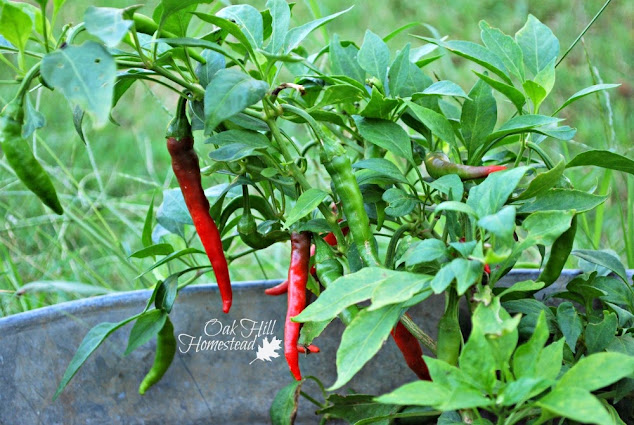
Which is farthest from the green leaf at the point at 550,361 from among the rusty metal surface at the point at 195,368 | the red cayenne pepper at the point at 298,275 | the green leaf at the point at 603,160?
the rusty metal surface at the point at 195,368

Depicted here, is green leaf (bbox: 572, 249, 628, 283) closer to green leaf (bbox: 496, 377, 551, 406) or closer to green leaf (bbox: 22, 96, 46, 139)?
green leaf (bbox: 496, 377, 551, 406)

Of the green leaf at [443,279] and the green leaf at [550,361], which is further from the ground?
the green leaf at [443,279]

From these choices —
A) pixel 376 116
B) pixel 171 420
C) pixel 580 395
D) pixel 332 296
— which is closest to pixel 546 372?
pixel 580 395

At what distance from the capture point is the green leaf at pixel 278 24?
81 cm

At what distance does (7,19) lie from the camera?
25.8 inches

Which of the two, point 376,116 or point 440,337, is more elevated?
point 376,116

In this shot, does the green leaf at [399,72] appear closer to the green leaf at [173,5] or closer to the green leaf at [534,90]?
the green leaf at [534,90]

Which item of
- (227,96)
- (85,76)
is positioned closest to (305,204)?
(227,96)

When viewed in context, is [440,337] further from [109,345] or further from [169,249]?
[109,345]

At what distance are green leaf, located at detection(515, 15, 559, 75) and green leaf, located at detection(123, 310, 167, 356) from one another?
0.54 m

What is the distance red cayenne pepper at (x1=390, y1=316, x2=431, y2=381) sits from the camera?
3.01 ft

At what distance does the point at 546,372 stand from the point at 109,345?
2.20 ft

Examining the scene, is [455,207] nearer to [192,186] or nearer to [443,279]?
[443,279]

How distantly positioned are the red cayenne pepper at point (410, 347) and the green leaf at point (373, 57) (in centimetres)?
30
